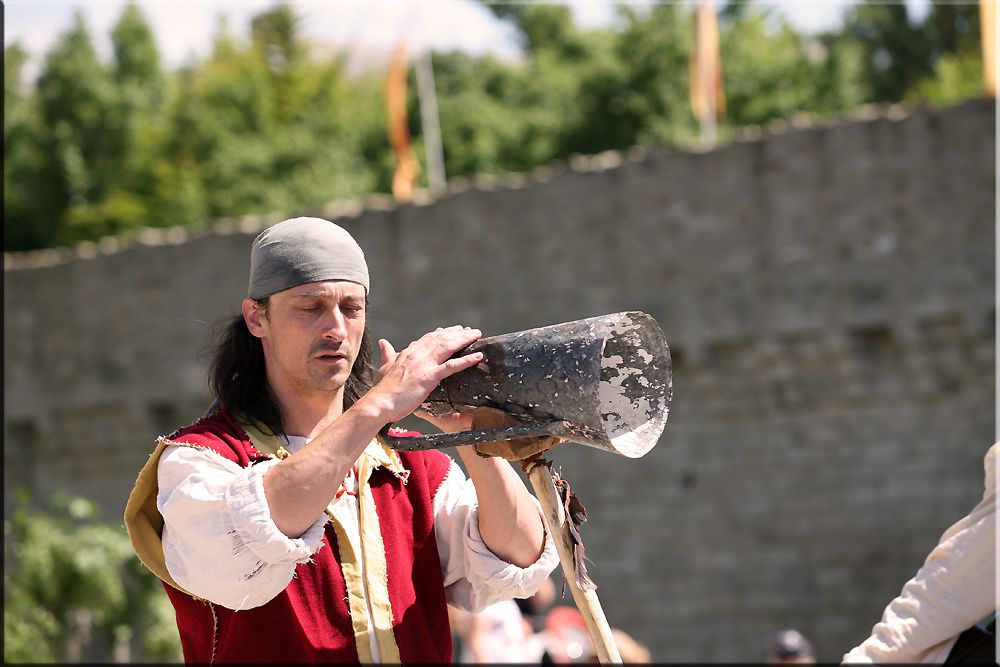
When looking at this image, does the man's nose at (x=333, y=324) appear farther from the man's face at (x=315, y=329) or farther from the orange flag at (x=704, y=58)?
the orange flag at (x=704, y=58)

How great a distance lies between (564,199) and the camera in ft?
36.0

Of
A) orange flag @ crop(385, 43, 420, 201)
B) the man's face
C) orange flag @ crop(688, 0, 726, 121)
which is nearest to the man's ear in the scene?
the man's face

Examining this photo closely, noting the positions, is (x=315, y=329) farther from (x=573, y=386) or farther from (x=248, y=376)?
(x=573, y=386)

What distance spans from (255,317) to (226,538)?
0.45 meters

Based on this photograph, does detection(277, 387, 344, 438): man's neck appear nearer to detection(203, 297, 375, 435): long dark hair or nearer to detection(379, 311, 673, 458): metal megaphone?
detection(203, 297, 375, 435): long dark hair

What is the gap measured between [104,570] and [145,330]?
6042 millimetres

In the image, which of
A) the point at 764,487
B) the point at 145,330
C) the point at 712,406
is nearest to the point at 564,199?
the point at 712,406

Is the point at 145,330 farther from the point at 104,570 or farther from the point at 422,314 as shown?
the point at 104,570

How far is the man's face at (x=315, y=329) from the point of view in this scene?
233 centimetres

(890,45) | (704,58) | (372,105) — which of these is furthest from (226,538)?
(890,45)

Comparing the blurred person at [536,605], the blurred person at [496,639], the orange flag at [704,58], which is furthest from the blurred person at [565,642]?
the orange flag at [704,58]

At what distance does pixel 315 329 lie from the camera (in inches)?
91.9

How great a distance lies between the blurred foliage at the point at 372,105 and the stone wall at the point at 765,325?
8539 millimetres

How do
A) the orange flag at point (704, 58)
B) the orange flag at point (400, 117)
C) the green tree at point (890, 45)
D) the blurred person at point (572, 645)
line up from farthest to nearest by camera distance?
the green tree at point (890, 45)
the orange flag at point (400, 117)
the orange flag at point (704, 58)
the blurred person at point (572, 645)
